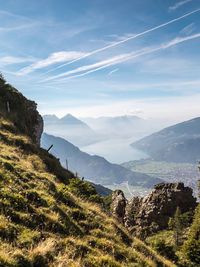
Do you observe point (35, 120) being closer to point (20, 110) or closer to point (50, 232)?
point (20, 110)

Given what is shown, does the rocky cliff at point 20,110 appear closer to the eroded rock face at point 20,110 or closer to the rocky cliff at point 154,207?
the eroded rock face at point 20,110

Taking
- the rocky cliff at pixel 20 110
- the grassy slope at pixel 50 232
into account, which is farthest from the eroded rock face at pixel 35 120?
the grassy slope at pixel 50 232

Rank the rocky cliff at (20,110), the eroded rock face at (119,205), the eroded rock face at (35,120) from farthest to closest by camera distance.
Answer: the eroded rock face at (119,205)
the eroded rock face at (35,120)
the rocky cliff at (20,110)

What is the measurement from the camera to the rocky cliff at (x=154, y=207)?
52.5 metres

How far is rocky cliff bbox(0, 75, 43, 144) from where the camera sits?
109ft

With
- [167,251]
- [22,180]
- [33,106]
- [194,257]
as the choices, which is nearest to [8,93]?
[33,106]

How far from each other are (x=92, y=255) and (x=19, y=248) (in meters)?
3.45

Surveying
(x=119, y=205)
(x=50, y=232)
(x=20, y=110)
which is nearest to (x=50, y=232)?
(x=50, y=232)

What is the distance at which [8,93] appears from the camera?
37438mm

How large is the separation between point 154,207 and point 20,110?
47749mm

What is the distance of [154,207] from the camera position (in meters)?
54.2

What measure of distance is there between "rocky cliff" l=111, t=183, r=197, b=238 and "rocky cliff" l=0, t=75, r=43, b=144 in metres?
32.1

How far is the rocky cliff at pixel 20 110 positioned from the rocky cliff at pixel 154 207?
3205 centimetres

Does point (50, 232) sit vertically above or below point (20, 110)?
below
